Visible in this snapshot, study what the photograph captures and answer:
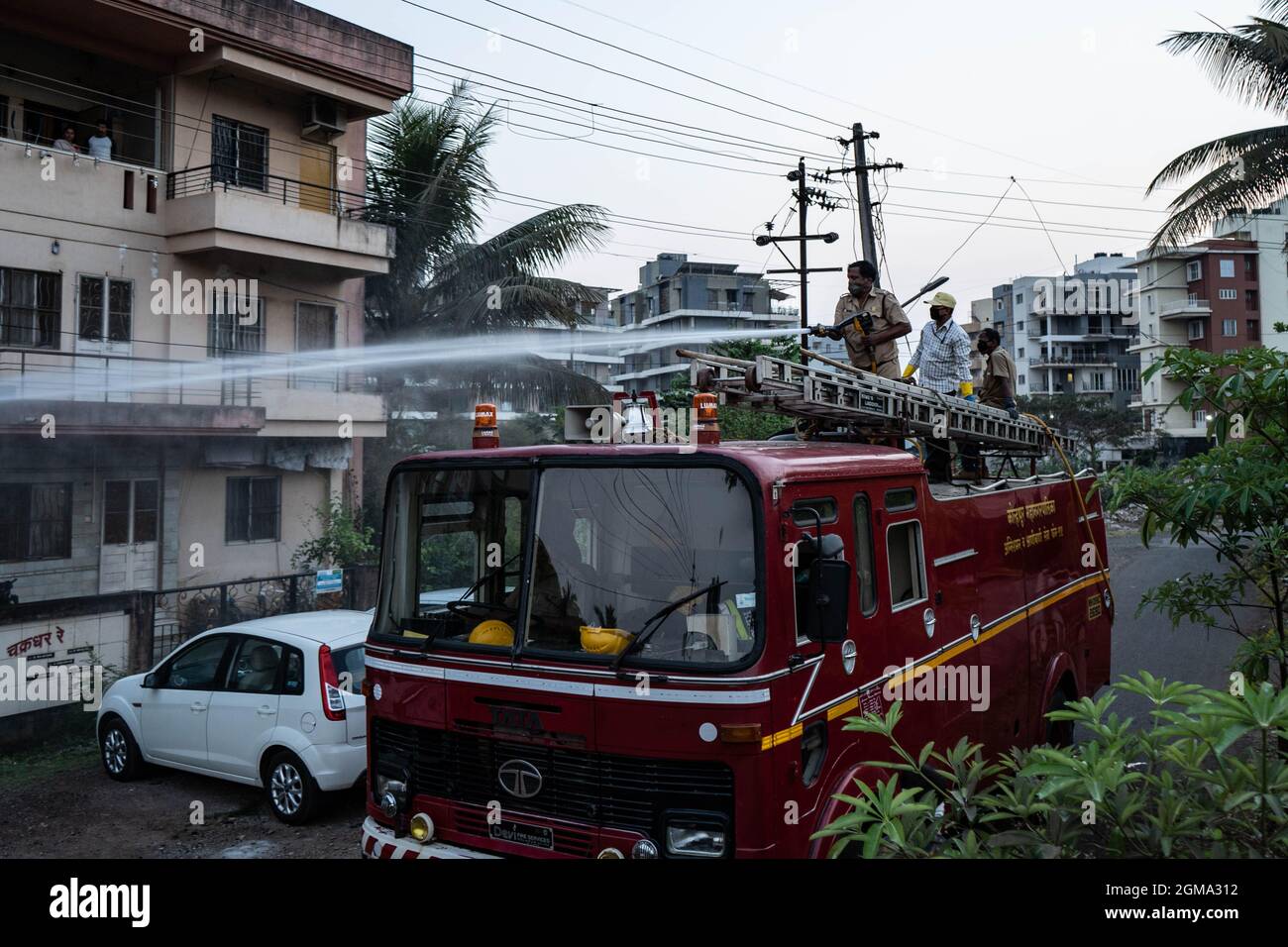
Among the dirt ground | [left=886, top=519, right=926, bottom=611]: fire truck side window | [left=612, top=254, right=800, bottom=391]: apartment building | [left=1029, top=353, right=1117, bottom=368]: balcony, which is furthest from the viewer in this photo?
[left=1029, top=353, right=1117, bottom=368]: balcony

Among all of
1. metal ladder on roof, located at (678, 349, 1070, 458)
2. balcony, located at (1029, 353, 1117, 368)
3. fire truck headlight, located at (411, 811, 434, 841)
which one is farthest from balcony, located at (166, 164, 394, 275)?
balcony, located at (1029, 353, 1117, 368)

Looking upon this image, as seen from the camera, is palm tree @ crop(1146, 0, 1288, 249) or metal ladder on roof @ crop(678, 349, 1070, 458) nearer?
metal ladder on roof @ crop(678, 349, 1070, 458)

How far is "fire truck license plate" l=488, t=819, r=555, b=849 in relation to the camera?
4.70 m

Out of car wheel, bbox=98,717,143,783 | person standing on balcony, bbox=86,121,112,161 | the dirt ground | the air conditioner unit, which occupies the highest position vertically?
the air conditioner unit

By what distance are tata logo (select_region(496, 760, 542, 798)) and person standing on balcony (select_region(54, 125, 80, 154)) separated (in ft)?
41.7

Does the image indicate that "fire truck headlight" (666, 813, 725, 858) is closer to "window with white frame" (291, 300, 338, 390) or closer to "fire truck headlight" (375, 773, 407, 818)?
"fire truck headlight" (375, 773, 407, 818)

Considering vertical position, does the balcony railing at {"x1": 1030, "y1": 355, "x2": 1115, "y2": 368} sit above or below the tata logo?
above

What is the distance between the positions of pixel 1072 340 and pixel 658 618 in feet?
289

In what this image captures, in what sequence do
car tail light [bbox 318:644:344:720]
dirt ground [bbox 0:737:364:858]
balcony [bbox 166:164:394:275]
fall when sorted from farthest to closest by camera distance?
balcony [bbox 166:164:394:275]
car tail light [bbox 318:644:344:720]
dirt ground [bbox 0:737:364:858]

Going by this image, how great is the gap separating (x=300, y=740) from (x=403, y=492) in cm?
338

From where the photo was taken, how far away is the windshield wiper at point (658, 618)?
15.0 ft

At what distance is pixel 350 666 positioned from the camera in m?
8.23

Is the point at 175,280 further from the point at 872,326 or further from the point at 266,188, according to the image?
the point at 872,326

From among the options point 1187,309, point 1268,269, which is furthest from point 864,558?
point 1268,269
